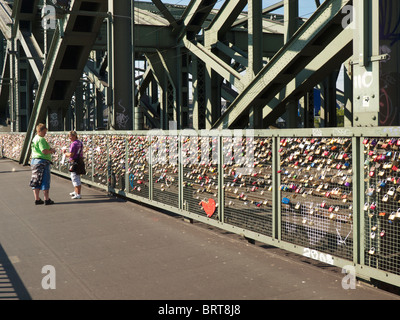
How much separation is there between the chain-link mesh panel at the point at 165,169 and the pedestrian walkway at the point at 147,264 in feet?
1.33

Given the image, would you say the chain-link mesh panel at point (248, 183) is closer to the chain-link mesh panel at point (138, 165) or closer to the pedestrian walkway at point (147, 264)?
the pedestrian walkway at point (147, 264)

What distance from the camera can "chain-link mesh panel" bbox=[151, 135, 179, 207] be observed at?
343 inches

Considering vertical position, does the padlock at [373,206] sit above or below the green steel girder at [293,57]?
below

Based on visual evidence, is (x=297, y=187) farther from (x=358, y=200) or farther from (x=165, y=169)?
(x=165, y=169)

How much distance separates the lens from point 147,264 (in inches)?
228

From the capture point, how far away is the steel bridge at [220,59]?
5.29m

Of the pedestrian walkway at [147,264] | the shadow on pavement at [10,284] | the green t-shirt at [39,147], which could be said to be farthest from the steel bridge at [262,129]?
the shadow on pavement at [10,284]

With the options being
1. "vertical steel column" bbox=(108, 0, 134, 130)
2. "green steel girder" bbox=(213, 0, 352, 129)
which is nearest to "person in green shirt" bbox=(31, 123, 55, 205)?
"vertical steel column" bbox=(108, 0, 134, 130)

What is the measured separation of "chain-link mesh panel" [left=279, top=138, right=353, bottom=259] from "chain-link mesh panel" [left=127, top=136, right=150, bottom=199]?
446 cm

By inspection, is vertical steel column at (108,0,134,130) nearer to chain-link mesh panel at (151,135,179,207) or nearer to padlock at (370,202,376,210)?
chain-link mesh panel at (151,135,179,207)

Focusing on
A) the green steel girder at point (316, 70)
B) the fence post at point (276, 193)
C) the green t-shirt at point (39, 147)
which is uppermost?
the green steel girder at point (316, 70)

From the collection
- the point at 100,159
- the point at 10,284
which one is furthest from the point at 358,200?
the point at 100,159

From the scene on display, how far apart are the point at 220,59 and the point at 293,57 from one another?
5.33m

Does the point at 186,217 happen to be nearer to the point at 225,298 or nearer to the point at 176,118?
the point at 225,298
